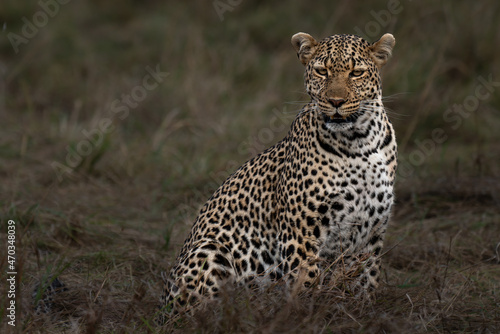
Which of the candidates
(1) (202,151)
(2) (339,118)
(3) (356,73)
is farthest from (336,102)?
(1) (202,151)

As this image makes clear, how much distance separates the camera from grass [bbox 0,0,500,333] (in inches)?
189

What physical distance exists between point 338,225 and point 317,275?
393 millimetres

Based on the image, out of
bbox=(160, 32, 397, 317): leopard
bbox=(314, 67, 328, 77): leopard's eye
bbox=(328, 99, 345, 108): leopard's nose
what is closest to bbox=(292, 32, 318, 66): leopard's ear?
bbox=(160, 32, 397, 317): leopard

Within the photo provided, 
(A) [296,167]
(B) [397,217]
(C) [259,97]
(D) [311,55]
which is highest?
(D) [311,55]

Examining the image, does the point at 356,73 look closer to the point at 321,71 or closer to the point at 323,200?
the point at 321,71

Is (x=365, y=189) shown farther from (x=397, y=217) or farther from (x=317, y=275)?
(x=397, y=217)

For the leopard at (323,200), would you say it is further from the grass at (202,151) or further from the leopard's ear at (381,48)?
the grass at (202,151)

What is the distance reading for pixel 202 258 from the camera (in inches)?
206

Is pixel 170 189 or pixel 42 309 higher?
pixel 42 309

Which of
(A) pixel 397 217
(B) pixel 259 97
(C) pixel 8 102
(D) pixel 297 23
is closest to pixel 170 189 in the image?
(A) pixel 397 217

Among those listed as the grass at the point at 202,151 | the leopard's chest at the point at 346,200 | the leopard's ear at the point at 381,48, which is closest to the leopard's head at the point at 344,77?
the leopard's ear at the point at 381,48

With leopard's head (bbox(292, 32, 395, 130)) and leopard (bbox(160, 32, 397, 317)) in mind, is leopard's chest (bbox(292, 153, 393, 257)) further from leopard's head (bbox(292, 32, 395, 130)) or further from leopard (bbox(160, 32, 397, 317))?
leopard's head (bbox(292, 32, 395, 130))

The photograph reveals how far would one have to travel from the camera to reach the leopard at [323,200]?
198 inches

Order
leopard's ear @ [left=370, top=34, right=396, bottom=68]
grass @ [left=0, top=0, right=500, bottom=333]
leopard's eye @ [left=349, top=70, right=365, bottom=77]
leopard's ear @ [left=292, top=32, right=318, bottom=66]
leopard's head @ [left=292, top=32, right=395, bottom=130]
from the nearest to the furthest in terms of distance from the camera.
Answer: grass @ [left=0, top=0, right=500, bottom=333]
leopard's head @ [left=292, top=32, right=395, bottom=130]
leopard's eye @ [left=349, top=70, right=365, bottom=77]
leopard's ear @ [left=370, top=34, right=396, bottom=68]
leopard's ear @ [left=292, top=32, right=318, bottom=66]
